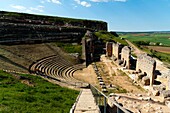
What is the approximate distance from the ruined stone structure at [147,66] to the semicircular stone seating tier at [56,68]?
25.6 ft

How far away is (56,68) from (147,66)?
35.8ft

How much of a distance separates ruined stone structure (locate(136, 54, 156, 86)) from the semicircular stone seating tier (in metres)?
7.82

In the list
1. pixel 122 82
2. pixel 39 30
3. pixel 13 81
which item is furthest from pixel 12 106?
pixel 39 30

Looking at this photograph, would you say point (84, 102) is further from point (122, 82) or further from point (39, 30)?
point (39, 30)

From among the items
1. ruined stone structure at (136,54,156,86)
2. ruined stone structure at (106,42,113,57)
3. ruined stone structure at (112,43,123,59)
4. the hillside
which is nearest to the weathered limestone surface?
ruined stone structure at (136,54,156,86)

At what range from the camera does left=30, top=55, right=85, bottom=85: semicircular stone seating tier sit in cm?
2290

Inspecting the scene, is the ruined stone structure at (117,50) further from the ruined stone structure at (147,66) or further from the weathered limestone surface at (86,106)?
the weathered limestone surface at (86,106)

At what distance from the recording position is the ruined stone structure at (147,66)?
22269mm

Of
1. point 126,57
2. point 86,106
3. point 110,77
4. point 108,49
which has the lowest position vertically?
point 110,77

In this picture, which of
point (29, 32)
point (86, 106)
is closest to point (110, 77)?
point (86, 106)

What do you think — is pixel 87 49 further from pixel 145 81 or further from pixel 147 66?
pixel 145 81

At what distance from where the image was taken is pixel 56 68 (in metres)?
26.6

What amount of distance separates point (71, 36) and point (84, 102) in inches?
1480

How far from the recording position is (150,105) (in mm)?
13250
